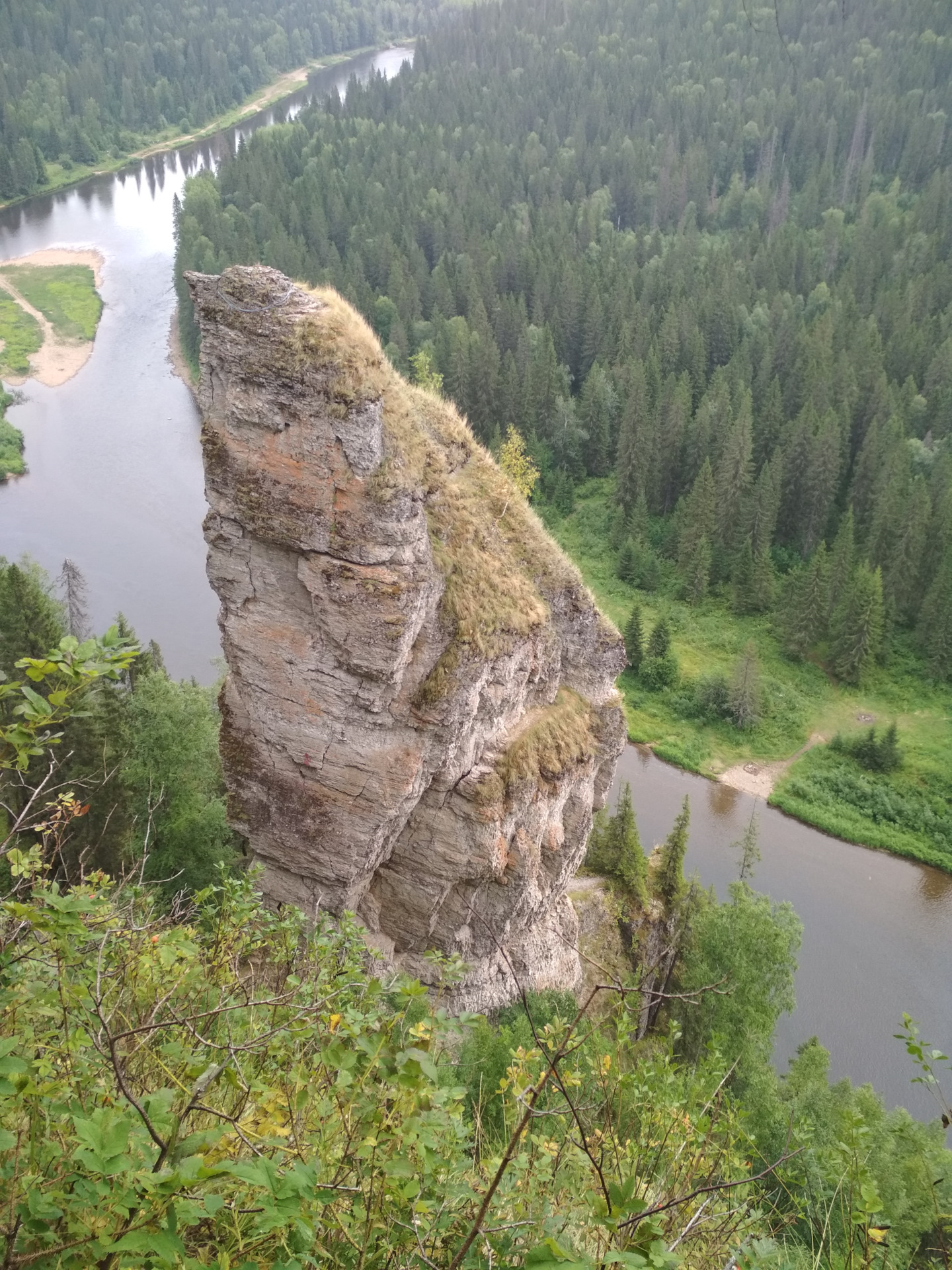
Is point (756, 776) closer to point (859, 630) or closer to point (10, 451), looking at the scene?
point (859, 630)

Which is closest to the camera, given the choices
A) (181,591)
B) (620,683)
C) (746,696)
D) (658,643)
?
(746,696)

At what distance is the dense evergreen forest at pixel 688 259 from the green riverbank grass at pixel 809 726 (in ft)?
5.25

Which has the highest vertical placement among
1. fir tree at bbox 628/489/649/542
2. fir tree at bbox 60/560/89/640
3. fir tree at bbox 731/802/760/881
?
fir tree at bbox 60/560/89/640

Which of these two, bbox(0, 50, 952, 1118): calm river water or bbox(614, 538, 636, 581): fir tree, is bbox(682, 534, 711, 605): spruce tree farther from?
bbox(0, 50, 952, 1118): calm river water

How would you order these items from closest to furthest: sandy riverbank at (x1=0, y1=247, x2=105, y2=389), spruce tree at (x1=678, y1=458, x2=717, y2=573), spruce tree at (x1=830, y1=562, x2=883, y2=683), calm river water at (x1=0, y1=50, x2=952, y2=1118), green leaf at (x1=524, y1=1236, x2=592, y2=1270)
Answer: green leaf at (x1=524, y1=1236, x2=592, y2=1270)
calm river water at (x1=0, y1=50, x2=952, y2=1118)
spruce tree at (x1=830, y1=562, x2=883, y2=683)
spruce tree at (x1=678, y1=458, x2=717, y2=573)
sandy riverbank at (x1=0, y1=247, x2=105, y2=389)

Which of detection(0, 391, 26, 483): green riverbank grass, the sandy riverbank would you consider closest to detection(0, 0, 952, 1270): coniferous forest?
the sandy riverbank

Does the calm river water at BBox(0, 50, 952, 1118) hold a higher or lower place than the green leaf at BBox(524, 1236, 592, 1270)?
lower

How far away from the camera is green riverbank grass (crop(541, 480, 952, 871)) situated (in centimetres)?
4134

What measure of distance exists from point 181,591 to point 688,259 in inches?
2159

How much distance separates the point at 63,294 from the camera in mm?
85750

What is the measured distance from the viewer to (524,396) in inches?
2628

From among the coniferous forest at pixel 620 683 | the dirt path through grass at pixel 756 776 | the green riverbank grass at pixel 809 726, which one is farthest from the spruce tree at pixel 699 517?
the dirt path through grass at pixel 756 776

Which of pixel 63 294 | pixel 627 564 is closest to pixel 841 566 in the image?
pixel 627 564

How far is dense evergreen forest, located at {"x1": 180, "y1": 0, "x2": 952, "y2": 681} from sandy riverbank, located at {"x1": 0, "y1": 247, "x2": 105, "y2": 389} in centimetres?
1159
